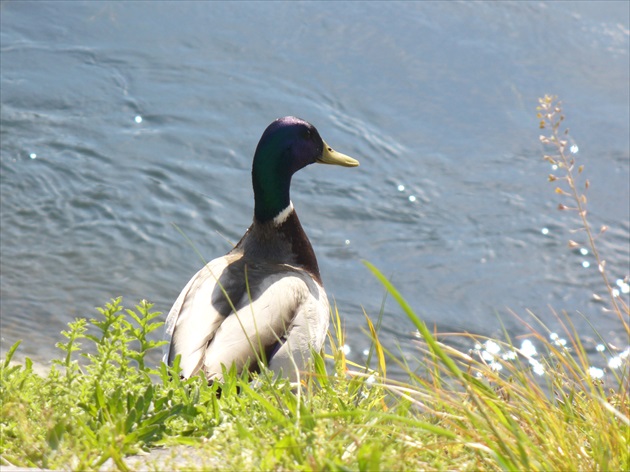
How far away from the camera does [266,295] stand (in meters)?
3.85

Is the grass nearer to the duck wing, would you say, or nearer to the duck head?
the duck wing

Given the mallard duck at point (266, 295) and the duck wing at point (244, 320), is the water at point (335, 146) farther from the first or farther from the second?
the duck wing at point (244, 320)

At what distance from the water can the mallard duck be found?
1464 millimetres

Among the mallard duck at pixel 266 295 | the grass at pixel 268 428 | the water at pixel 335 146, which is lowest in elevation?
the water at pixel 335 146

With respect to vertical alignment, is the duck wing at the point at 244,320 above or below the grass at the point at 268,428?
below

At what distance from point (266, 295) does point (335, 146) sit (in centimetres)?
403

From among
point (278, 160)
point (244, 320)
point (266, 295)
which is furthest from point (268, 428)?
point (278, 160)

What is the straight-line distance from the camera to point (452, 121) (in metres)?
8.23

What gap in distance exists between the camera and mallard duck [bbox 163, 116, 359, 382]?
343cm

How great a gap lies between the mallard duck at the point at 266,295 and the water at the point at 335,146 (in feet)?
4.80

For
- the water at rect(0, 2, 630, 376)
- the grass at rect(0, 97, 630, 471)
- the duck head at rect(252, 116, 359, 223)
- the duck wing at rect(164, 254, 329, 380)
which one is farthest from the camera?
the water at rect(0, 2, 630, 376)

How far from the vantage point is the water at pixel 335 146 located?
646 cm

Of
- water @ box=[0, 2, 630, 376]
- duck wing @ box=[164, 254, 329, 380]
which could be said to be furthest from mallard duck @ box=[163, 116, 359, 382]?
water @ box=[0, 2, 630, 376]

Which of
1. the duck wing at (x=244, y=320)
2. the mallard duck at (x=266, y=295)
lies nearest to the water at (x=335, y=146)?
the mallard duck at (x=266, y=295)
